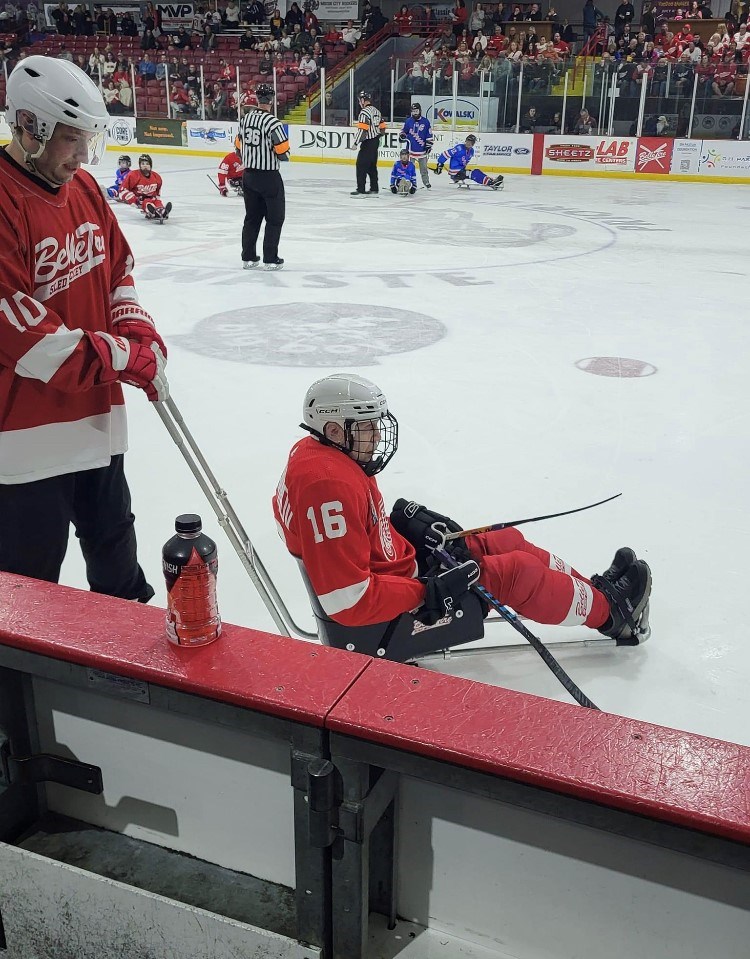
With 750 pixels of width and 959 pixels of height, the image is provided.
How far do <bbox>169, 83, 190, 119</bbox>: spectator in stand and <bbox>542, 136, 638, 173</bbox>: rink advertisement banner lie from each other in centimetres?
745

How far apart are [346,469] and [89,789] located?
2.74ft

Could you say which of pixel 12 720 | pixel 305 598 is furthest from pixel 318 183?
pixel 12 720

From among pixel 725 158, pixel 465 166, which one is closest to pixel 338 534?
pixel 465 166

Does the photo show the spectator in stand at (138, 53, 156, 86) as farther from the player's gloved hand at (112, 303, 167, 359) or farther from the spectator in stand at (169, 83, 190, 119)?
the player's gloved hand at (112, 303, 167, 359)

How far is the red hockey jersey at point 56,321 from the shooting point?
71.3 inches

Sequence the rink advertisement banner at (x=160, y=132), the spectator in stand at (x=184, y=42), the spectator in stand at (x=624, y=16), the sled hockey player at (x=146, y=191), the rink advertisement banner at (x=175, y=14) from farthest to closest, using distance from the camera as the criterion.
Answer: the rink advertisement banner at (x=175, y=14) → the spectator in stand at (x=184, y=42) → the spectator in stand at (x=624, y=16) → the rink advertisement banner at (x=160, y=132) → the sled hockey player at (x=146, y=191)

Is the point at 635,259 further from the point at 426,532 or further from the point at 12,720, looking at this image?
the point at 12,720

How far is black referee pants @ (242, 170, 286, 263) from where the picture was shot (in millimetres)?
7332

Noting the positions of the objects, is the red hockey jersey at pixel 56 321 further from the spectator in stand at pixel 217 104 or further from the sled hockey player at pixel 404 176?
the spectator in stand at pixel 217 104

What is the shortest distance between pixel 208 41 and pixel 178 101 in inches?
183

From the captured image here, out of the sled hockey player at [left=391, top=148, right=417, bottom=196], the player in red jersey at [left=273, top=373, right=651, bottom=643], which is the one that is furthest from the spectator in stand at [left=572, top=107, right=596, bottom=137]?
the player in red jersey at [left=273, top=373, right=651, bottom=643]

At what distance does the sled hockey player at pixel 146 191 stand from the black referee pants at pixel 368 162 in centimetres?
301

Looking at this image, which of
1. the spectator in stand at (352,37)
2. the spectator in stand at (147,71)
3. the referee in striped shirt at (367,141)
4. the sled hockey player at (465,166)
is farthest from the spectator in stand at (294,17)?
the referee in striped shirt at (367,141)

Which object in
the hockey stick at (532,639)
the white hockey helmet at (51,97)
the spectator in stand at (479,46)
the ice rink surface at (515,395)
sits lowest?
the ice rink surface at (515,395)
